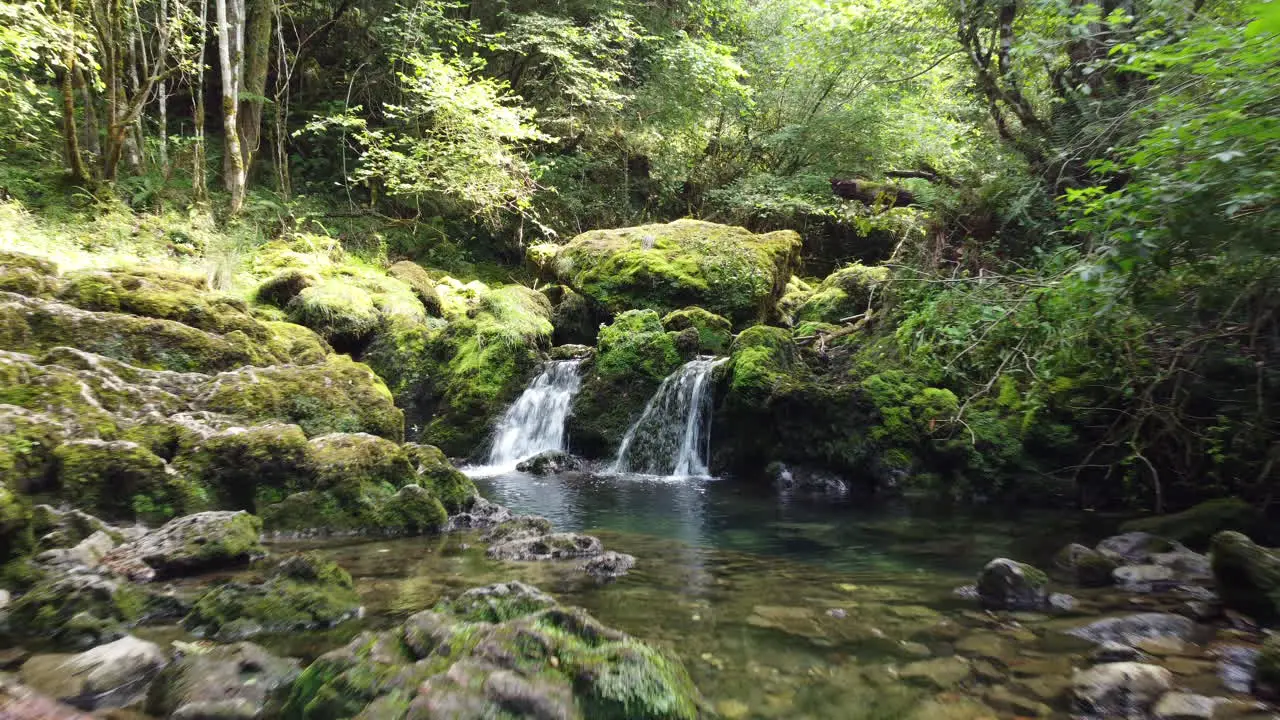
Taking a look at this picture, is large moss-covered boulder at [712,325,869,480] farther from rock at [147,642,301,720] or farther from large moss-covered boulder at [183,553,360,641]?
rock at [147,642,301,720]

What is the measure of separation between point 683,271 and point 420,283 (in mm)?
5850

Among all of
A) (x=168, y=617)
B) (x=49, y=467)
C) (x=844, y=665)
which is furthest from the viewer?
(x=49, y=467)

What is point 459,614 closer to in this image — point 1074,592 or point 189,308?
point 1074,592

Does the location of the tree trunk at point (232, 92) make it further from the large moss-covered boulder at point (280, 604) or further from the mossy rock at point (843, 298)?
the large moss-covered boulder at point (280, 604)

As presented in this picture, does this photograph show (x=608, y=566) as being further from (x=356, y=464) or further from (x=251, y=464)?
(x=251, y=464)

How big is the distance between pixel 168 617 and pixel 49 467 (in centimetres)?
200

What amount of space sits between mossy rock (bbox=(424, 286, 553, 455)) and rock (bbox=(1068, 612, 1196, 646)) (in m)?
9.49

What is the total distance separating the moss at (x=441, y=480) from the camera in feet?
20.2

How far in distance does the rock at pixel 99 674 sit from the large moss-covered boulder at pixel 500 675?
71cm

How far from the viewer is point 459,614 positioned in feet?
9.36

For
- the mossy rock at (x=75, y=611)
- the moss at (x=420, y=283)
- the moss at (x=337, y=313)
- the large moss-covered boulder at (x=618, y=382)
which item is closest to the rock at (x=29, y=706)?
the mossy rock at (x=75, y=611)

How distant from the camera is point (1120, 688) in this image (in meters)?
2.62

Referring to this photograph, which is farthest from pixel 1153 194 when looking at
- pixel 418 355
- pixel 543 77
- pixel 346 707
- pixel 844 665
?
pixel 543 77

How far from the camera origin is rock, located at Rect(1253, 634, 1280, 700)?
101 inches
